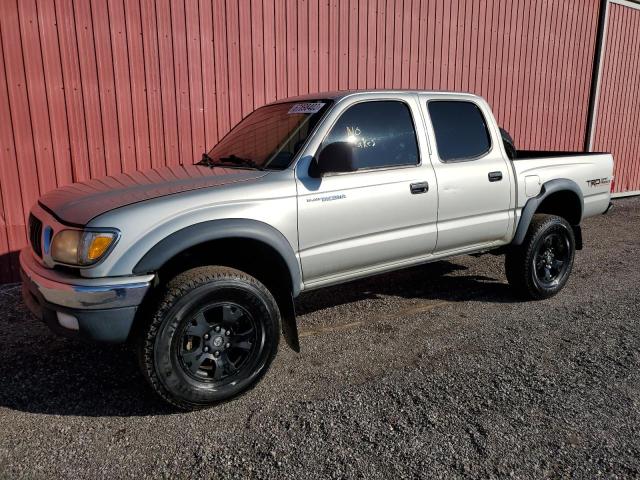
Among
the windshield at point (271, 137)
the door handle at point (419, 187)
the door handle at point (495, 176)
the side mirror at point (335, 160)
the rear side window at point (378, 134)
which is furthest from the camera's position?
the door handle at point (495, 176)

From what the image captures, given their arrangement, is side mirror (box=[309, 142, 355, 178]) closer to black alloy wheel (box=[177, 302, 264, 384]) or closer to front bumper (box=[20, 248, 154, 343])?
black alloy wheel (box=[177, 302, 264, 384])

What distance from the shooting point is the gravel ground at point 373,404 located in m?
2.30

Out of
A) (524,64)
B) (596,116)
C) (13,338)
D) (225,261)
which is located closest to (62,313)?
(225,261)

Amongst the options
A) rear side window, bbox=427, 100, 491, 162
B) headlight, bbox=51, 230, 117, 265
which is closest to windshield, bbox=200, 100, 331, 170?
rear side window, bbox=427, 100, 491, 162

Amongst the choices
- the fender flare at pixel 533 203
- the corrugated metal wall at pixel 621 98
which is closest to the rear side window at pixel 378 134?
the fender flare at pixel 533 203

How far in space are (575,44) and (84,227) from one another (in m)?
9.97

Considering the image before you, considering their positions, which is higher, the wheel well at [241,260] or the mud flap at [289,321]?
the wheel well at [241,260]

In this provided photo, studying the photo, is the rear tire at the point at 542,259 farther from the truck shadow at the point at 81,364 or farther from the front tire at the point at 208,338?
the front tire at the point at 208,338

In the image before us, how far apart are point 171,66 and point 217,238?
3.44 meters

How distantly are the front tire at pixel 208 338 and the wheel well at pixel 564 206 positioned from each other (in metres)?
3.07

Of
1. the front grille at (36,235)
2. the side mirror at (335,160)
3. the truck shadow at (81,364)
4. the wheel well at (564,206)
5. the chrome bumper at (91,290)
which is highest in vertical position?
the side mirror at (335,160)

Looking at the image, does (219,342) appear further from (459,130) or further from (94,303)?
(459,130)

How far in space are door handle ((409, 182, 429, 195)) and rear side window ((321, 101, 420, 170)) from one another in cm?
17

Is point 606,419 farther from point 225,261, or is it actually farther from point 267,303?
point 225,261
